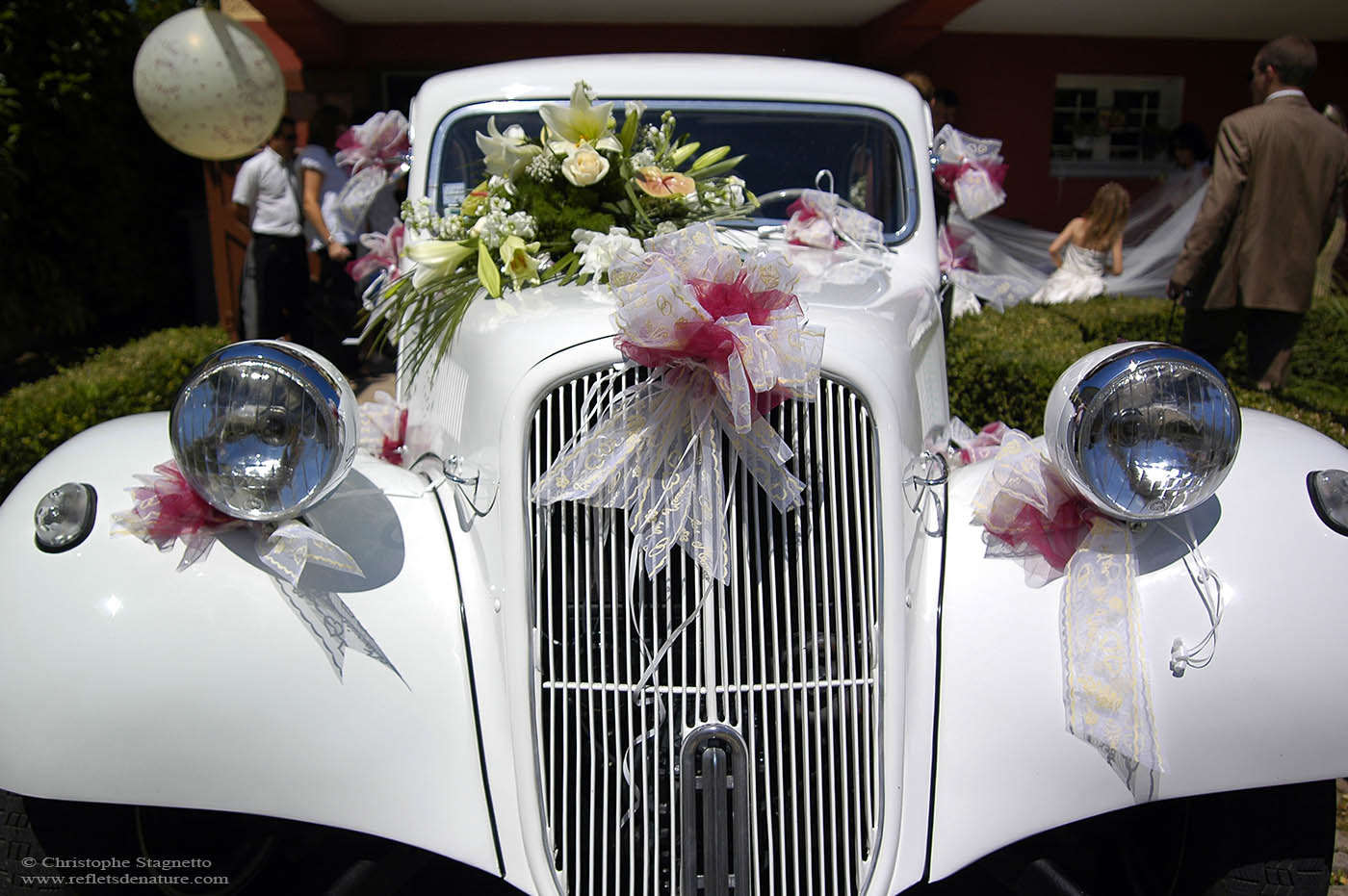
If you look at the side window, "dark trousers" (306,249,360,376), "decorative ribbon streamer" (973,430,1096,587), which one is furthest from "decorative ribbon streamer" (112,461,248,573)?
the side window

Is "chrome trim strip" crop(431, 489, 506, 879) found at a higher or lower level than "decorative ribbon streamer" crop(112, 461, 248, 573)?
lower

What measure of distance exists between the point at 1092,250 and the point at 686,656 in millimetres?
6998

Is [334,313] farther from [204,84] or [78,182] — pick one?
[78,182]

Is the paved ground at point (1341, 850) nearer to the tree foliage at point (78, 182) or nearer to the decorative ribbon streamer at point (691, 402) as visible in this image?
the decorative ribbon streamer at point (691, 402)

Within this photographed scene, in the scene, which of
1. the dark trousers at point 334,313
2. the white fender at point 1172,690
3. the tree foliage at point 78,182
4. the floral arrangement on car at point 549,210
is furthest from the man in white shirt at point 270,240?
the white fender at point 1172,690

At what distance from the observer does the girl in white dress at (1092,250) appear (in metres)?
7.64

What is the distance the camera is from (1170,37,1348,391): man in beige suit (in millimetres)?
4555

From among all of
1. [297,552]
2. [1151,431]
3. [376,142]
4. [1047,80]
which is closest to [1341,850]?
[1151,431]

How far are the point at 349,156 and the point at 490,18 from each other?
21.3 ft

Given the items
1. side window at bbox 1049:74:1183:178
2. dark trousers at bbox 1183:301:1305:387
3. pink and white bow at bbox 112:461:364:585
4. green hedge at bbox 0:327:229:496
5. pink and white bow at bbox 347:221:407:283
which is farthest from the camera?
side window at bbox 1049:74:1183:178

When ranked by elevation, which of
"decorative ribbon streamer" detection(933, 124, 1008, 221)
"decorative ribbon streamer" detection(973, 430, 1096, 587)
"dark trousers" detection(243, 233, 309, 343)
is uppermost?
"decorative ribbon streamer" detection(933, 124, 1008, 221)

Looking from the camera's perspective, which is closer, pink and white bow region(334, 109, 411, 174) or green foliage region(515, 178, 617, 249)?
green foliage region(515, 178, 617, 249)

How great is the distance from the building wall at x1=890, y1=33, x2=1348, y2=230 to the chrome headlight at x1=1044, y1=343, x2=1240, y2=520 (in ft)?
28.8

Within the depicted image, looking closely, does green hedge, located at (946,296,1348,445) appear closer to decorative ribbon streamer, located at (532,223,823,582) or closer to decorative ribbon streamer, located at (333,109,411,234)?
decorative ribbon streamer, located at (333,109,411,234)
